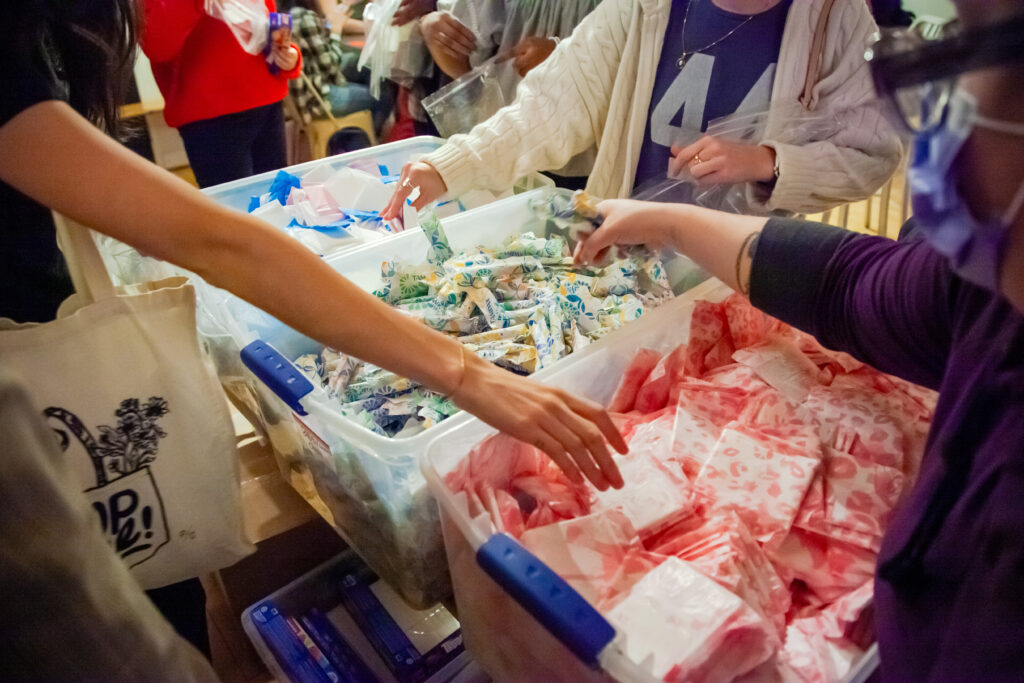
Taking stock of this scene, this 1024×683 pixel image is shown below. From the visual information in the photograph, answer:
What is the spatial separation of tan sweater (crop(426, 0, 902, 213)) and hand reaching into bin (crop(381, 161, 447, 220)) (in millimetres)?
16

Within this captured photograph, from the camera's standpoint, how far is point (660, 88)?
45.3 inches

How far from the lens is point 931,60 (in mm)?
318

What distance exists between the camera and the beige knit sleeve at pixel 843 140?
1032mm

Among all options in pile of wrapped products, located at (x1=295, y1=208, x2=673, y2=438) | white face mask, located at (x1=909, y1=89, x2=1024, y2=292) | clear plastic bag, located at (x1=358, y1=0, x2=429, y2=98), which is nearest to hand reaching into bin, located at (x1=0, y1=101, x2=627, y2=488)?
pile of wrapped products, located at (x1=295, y1=208, x2=673, y2=438)

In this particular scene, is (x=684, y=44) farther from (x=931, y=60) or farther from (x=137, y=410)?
(x=137, y=410)

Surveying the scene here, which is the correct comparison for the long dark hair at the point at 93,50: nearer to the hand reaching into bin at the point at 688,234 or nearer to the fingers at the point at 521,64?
the hand reaching into bin at the point at 688,234

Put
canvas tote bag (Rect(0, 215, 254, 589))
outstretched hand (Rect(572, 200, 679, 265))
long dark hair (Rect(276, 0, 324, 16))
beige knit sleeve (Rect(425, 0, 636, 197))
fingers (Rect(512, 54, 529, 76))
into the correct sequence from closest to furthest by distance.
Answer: canvas tote bag (Rect(0, 215, 254, 589)) < outstretched hand (Rect(572, 200, 679, 265)) < beige knit sleeve (Rect(425, 0, 636, 197)) < fingers (Rect(512, 54, 529, 76)) < long dark hair (Rect(276, 0, 324, 16))

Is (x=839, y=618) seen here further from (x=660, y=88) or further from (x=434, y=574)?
(x=660, y=88)

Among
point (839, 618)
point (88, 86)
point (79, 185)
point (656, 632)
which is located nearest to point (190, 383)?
point (79, 185)

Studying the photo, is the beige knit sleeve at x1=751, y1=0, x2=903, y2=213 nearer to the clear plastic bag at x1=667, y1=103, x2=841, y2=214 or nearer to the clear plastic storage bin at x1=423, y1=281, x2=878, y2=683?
the clear plastic bag at x1=667, y1=103, x2=841, y2=214

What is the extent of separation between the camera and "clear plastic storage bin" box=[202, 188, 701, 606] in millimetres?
718

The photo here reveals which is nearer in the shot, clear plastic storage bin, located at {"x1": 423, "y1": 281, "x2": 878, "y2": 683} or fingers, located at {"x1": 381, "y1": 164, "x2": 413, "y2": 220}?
clear plastic storage bin, located at {"x1": 423, "y1": 281, "x2": 878, "y2": 683}

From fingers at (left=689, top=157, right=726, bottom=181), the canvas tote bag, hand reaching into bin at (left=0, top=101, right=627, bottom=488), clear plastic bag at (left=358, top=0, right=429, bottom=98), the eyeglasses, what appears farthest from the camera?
clear plastic bag at (left=358, top=0, right=429, bottom=98)

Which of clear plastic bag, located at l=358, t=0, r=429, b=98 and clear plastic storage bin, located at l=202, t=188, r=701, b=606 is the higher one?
clear plastic bag, located at l=358, t=0, r=429, b=98
